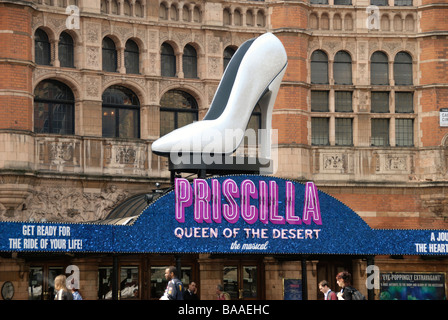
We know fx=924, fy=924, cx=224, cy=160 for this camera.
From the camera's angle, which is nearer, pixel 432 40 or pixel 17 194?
pixel 17 194

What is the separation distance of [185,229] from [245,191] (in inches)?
87.3

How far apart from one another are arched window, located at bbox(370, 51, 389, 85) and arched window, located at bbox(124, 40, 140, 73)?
Answer: 9.71 metres

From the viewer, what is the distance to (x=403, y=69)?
3825 cm

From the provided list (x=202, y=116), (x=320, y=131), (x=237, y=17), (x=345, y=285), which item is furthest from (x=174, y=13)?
(x=345, y=285)

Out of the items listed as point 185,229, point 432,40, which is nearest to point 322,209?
point 185,229

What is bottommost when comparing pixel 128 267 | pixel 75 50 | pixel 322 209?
pixel 128 267

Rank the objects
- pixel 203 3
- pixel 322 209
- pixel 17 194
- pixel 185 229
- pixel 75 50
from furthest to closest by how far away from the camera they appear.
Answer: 1. pixel 203 3
2. pixel 75 50
3. pixel 17 194
4. pixel 322 209
5. pixel 185 229

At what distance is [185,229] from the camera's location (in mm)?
25516

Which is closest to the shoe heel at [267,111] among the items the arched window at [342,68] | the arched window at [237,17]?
the arched window at [237,17]

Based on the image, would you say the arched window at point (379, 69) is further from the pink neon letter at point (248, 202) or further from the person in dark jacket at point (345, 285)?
the person in dark jacket at point (345, 285)

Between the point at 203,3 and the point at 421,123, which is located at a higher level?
the point at 203,3

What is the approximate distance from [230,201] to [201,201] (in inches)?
35.6

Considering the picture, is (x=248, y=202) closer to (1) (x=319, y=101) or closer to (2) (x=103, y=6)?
(2) (x=103, y=6)
